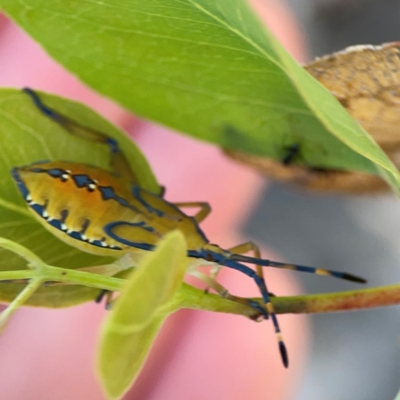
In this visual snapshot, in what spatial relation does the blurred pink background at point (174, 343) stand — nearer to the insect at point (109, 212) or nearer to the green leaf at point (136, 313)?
the insect at point (109, 212)

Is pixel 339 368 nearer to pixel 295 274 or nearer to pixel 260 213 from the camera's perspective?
pixel 295 274

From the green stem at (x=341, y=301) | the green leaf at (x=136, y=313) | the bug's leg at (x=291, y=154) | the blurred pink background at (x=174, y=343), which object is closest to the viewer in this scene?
the green leaf at (x=136, y=313)

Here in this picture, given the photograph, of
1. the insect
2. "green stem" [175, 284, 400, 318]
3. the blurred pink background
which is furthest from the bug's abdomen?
the blurred pink background

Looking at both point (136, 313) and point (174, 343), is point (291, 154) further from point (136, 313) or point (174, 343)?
point (174, 343)

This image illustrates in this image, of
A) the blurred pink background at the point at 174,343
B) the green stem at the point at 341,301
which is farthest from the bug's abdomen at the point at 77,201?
the blurred pink background at the point at 174,343

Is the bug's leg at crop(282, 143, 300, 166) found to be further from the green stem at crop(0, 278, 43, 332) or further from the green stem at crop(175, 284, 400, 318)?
the green stem at crop(0, 278, 43, 332)

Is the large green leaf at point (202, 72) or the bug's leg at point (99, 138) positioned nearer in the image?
the large green leaf at point (202, 72)

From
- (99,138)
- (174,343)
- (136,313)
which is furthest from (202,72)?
(174,343)
